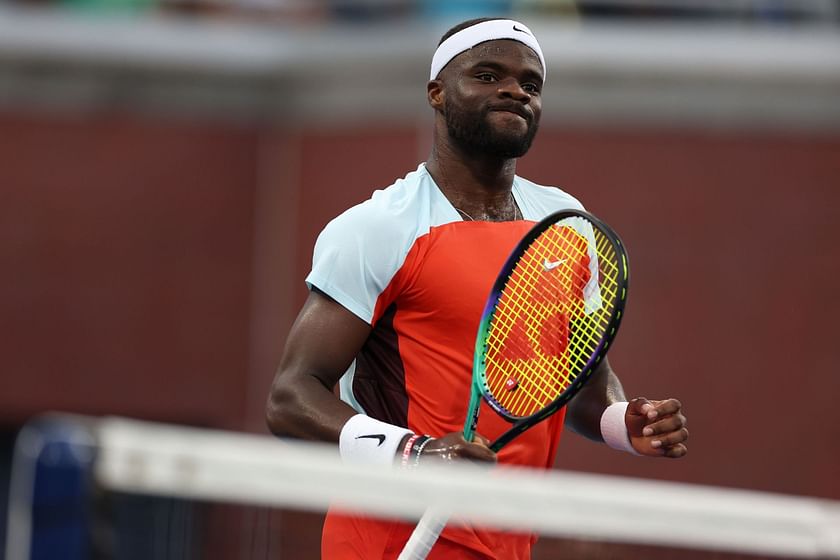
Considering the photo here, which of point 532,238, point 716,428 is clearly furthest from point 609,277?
point 716,428

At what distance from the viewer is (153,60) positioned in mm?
12102

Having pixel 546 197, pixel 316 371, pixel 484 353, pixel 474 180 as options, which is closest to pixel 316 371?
pixel 316 371

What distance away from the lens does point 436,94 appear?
13.8 feet

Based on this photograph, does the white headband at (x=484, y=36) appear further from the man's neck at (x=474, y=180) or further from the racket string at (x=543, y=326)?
the racket string at (x=543, y=326)

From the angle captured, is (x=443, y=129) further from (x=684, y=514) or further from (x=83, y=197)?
(x=83, y=197)

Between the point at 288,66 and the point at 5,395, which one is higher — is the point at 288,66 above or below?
above

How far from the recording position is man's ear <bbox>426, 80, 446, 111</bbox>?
4.18 meters

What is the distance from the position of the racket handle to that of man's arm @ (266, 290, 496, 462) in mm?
295

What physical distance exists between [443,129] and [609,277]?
61 cm

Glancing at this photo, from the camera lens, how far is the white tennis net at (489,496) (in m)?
3.82

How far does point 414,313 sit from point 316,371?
→ 301 mm

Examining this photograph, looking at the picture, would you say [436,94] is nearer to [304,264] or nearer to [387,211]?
[387,211]

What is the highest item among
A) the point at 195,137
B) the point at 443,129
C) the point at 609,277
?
the point at 195,137

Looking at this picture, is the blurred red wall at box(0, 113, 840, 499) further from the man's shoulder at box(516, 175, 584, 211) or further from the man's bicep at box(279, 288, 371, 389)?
the man's bicep at box(279, 288, 371, 389)
